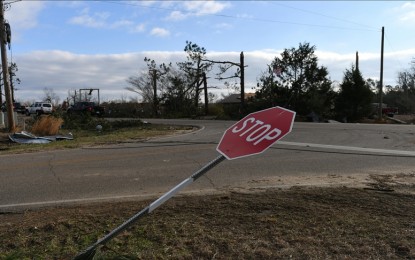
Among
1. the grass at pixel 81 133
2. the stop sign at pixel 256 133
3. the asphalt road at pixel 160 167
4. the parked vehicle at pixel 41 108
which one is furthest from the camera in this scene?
the parked vehicle at pixel 41 108

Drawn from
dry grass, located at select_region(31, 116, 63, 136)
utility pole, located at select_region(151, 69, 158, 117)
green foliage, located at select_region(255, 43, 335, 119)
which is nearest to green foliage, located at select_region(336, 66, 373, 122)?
green foliage, located at select_region(255, 43, 335, 119)

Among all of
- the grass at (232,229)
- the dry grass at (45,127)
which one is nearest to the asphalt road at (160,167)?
the grass at (232,229)

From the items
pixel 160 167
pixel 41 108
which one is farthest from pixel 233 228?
pixel 41 108

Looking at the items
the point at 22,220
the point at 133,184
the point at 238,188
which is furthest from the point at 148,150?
the point at 22,220

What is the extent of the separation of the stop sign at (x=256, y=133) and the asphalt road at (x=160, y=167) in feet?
12.7

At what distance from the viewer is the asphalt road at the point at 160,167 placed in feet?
26.3

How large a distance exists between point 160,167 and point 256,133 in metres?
7.07

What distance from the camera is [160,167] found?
10656mm

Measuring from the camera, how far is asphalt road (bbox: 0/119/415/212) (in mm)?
8008

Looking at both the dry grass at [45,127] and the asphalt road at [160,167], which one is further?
the dry grass at [45,127]

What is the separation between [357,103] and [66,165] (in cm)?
3668

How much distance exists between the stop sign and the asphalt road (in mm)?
3874

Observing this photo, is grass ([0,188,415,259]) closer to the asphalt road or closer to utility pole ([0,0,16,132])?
the asphalt road

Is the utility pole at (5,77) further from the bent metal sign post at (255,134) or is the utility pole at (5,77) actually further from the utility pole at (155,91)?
the utility pole at (155,91)
